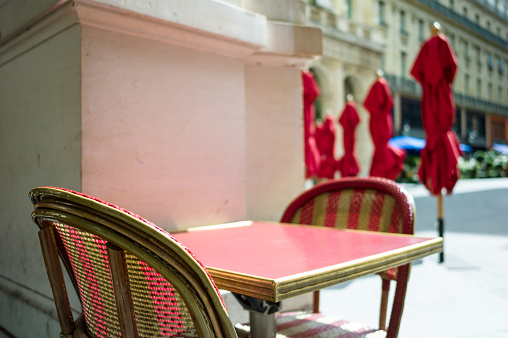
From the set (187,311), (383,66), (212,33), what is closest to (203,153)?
(212,33)

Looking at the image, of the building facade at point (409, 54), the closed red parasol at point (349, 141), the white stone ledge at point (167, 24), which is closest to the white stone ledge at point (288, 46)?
the white stone ledge at point (167, 24)

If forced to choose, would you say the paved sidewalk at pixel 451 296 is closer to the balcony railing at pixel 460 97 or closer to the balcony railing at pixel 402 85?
the balcony railing at pixel 402 85

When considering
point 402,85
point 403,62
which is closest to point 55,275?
point 402,85

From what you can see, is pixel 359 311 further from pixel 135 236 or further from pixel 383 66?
pixel 383 66

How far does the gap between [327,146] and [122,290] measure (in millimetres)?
8880

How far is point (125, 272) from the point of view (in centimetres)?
88

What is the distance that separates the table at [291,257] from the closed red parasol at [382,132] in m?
5.44

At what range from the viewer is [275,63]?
2838 millimetres

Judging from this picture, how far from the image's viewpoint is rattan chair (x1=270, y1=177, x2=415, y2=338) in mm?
1522

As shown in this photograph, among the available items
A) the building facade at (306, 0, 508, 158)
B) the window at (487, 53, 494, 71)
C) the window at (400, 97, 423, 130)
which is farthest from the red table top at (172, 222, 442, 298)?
the window at (487, 53, 494, 71)

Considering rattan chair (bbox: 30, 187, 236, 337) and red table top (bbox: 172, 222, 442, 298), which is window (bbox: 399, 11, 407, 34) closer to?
red table top (bbox: 172, 222, 442, 298)

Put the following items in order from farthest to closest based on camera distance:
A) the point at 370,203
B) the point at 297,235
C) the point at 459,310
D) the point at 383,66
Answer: the point at 383,66 < the point at 459,310 < the point at 370,203 < the point at 297,235

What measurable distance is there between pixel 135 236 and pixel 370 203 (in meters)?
1.39

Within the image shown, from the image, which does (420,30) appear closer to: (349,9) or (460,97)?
(460,97)
